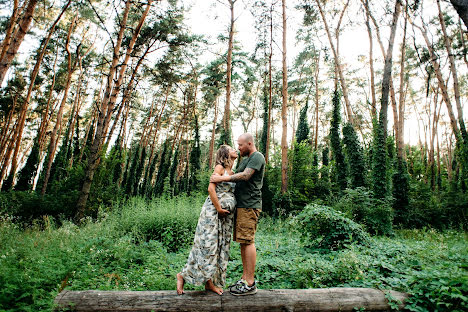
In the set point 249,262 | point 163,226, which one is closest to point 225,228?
point 249,262

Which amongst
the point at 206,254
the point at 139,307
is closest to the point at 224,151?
the point at 206,254

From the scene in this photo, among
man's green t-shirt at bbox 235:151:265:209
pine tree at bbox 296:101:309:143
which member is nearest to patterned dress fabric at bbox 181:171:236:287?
man's green t-shirt at bbox 235:151:265:209

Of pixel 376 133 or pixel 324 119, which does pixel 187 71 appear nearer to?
pixel 376 133

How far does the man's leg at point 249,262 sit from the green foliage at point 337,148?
11415 millimetres

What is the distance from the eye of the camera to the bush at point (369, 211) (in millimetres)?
8445

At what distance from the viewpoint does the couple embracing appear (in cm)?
287

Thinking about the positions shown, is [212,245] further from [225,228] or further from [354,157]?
[354,157]

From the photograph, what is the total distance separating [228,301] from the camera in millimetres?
2750

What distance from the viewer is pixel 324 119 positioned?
31.3 meters

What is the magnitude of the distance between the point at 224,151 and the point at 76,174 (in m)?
10.3

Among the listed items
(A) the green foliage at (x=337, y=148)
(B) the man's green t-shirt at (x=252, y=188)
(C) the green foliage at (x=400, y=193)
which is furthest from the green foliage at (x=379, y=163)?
(B) the man's green t-shirt at (x=252, y=188)

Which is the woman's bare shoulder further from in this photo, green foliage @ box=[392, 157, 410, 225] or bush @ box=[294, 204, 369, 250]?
green foliage @ box=[392, 157, 410, 225]

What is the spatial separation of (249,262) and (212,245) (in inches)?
18.5

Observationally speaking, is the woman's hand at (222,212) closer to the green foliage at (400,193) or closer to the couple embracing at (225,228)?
the couple embracing at (225,228)
